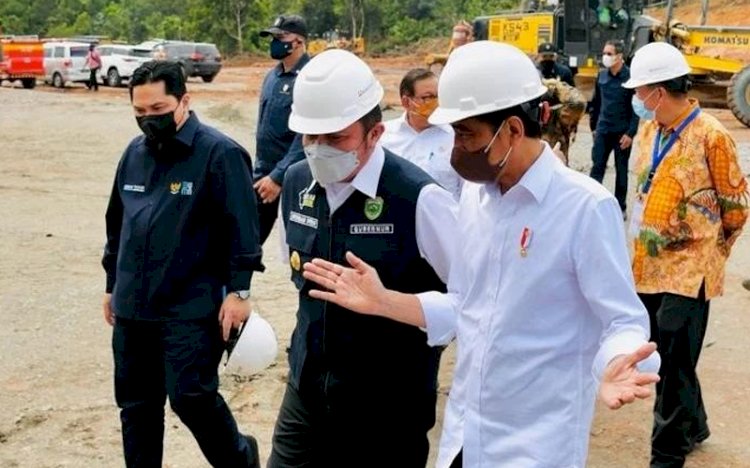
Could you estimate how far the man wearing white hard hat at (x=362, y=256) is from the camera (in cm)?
328

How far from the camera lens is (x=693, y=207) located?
480 cm

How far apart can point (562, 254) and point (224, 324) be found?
77.8 inches

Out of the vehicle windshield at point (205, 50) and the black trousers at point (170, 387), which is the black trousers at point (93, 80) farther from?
the black trousers at point (170, 387)

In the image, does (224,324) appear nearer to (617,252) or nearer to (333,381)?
(333,381)

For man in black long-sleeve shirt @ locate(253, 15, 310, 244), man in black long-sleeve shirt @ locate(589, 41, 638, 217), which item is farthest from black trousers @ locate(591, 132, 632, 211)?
man in black long-sleeve shirt @ locate(253, 15, 310, 244)

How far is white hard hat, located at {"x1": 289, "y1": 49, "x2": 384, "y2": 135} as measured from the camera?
128 inches

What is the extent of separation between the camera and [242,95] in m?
31.1

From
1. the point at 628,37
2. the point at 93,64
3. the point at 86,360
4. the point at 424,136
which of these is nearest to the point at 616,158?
the point at 424,136

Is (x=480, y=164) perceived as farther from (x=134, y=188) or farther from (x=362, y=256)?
(x=134, y=188)

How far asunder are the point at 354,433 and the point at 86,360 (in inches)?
137

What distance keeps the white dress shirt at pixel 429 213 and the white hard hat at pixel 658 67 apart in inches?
73.9

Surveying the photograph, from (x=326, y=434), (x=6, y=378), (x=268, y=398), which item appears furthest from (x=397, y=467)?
(x=6, y=378)

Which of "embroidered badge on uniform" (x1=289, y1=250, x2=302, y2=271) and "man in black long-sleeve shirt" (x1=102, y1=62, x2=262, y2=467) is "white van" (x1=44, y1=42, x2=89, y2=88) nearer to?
"man in black long-sleeve shirt" (x1=102, y1=62, x2=262, y2=467)

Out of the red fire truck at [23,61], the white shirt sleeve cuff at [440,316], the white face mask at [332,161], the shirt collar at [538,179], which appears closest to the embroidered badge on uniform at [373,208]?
the white face mask at [332,161]
